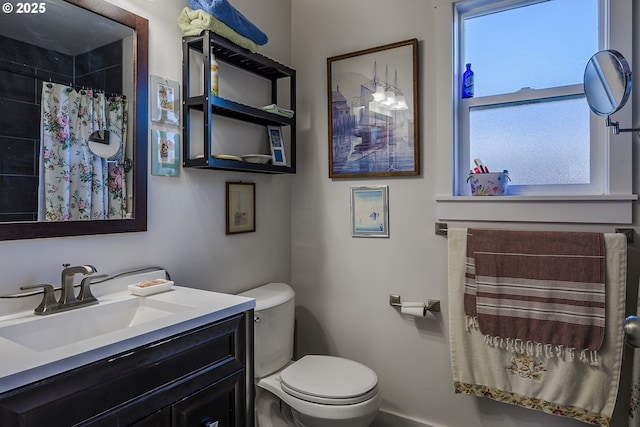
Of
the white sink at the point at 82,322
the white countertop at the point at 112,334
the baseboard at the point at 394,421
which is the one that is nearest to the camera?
the white countertop at the point at 112,334

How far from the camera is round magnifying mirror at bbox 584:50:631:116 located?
124 centimetres

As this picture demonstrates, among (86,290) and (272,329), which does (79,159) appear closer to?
(86,290)

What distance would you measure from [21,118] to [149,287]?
651mm

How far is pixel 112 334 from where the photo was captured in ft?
3.18

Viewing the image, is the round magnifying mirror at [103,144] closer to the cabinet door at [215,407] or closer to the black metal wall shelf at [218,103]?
the black metal wall shelf at [218,103]

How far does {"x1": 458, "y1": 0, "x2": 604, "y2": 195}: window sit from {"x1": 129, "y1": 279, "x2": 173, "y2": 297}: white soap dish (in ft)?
4.50

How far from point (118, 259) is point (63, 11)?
2.76ft

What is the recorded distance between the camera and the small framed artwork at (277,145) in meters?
2.07

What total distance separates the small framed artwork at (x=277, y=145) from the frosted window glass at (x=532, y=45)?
982 millimetres

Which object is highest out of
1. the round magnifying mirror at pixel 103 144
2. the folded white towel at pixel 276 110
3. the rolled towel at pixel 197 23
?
the rolled towel at pixel 197 23

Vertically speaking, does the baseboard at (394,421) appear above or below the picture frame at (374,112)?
below

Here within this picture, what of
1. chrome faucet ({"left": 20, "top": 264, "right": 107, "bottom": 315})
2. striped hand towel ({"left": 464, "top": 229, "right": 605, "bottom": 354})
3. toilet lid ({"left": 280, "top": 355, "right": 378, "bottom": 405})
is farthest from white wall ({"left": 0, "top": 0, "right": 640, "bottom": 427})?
toilet lid ({"left": 280, "top": 355, "right": 378, "bottom": 405})

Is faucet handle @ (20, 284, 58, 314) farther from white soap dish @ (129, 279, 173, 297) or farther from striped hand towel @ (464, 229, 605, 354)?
striped hand towel @ (464, 229, 605, 354)

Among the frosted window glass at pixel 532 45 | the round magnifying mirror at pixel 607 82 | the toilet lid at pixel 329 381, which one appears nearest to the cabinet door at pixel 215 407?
the toilet lid at pixel 329 381
